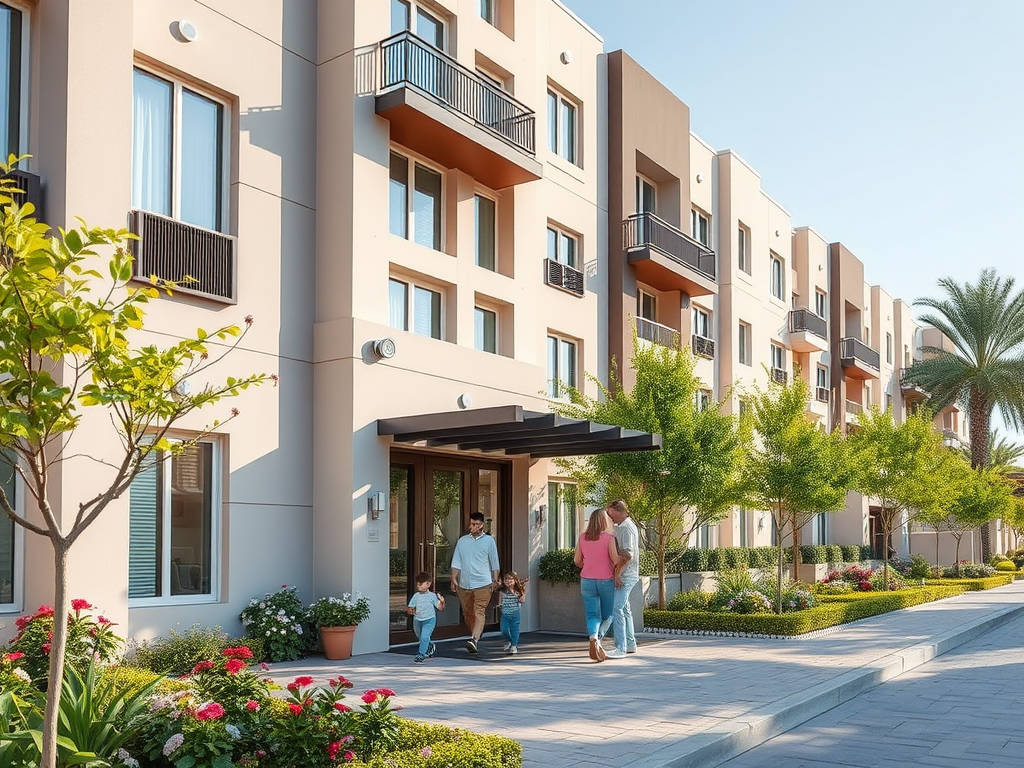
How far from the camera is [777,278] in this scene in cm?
3475

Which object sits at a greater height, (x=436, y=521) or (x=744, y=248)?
(x=744, y=248)

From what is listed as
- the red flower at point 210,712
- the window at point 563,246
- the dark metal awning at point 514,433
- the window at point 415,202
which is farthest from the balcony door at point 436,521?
the red flower at point 210,712

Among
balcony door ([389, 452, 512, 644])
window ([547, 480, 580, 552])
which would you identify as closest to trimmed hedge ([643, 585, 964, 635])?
window ([547, 480, 580, 552])

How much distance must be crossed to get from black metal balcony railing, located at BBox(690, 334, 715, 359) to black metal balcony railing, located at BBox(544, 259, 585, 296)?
21.2 ft

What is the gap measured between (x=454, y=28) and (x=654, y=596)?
11.4 meters

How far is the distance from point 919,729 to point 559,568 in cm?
885

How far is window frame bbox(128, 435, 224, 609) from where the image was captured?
1217 cm

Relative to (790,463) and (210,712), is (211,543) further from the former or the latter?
(790,463)

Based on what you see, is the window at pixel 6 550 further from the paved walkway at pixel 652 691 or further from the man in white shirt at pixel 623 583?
the man in white shirt at pixel 623 583

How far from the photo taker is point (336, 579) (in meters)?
13.8

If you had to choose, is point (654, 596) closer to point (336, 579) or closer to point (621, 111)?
point (336, 579)

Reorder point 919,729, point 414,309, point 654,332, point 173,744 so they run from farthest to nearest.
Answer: point 654,332 < point 414,309 < point 919,729 < point 173,744

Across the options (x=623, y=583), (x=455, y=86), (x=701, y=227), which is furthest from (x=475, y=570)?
(x=701, y=227)

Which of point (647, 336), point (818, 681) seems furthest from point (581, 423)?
point (647, 336)
